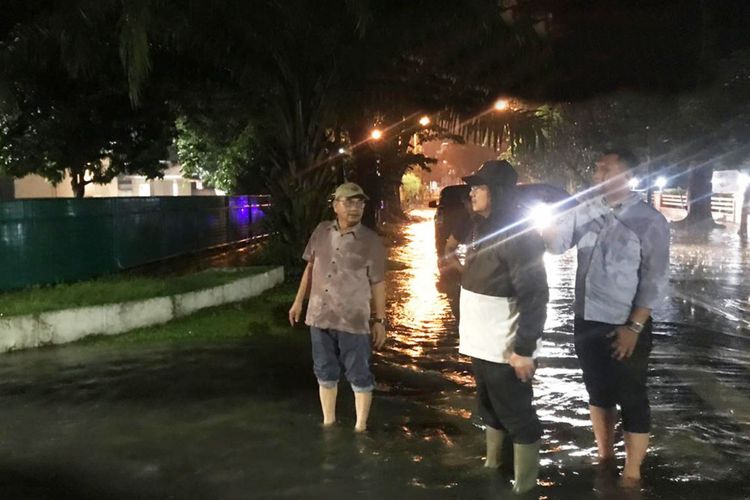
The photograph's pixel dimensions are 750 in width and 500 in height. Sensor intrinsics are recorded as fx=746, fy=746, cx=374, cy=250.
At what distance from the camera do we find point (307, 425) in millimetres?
5555

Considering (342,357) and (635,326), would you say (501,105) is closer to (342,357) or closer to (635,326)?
(342,357)

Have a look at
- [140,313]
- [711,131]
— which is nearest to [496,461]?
[140,313]

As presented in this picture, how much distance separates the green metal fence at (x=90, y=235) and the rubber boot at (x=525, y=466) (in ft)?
25.9

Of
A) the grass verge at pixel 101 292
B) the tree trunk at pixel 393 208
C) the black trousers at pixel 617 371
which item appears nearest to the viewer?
the black trousers at pixel 617 371

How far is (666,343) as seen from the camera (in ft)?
27.6

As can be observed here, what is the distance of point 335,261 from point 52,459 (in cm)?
227

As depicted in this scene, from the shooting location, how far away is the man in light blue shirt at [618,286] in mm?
4223

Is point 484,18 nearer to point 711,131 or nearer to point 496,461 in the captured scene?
point 496,461

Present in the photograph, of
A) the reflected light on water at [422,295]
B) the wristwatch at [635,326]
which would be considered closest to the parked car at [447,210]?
the reflected light on water at [422,295]

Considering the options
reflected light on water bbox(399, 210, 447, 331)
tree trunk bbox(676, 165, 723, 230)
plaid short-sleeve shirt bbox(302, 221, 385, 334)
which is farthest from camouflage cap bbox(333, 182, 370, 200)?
tree trunk bbox(676, 165, 723, 230)

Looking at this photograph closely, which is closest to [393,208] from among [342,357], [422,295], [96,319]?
[422,295]

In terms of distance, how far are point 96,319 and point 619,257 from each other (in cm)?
622

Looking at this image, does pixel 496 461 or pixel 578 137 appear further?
pixel 578 137

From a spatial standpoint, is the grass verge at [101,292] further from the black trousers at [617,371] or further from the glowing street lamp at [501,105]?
the black trousers at [617,371]
